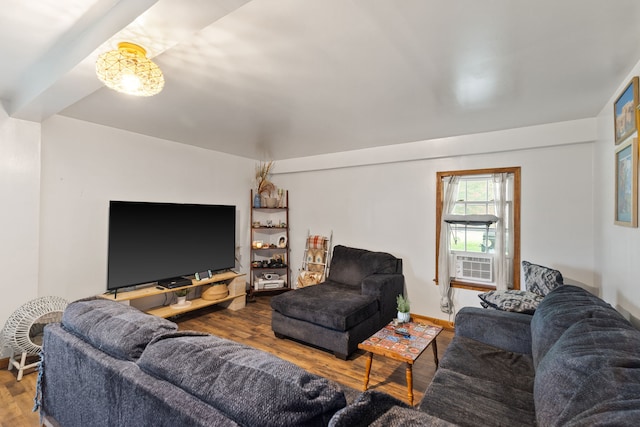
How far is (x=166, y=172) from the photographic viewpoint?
12.4ft

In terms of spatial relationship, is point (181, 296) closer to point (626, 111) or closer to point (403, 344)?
point (403, 344)

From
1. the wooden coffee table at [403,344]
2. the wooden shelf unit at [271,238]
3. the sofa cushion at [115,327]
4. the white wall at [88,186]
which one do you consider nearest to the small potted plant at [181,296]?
the white wall at [88,186]

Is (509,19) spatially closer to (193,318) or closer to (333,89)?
(333,89)

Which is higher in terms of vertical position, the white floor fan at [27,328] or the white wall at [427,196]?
the white wall at [427,196]

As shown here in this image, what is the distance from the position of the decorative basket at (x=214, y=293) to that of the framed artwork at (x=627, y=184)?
159 inches

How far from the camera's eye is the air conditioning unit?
3363mm

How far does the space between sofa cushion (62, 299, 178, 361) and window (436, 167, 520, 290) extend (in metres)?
3.21

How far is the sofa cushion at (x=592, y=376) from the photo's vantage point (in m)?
0.79

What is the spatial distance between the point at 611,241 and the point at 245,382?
2866mm

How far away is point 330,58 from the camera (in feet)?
5.90

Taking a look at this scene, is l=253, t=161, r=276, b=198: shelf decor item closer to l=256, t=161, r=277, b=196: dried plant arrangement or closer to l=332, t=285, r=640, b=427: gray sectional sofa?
l=256, t=161, r=277, b=196: dried plant arrangement

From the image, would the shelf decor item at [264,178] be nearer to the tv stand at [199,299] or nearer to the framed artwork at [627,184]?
the tv stand at [199,299]

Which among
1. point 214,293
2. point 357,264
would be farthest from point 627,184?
point 214,293

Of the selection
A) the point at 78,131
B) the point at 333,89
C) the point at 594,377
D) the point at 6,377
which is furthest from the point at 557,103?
the point at 6,377
